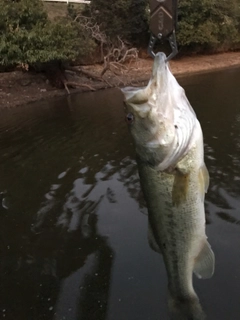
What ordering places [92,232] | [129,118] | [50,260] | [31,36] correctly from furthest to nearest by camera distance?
[31,36] < [92,232] < [50,260] < [129,118]

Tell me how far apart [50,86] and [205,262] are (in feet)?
78.5

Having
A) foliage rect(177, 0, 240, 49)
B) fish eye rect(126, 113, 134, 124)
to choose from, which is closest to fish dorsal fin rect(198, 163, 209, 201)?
fish eye rect(126, 113, 134, 124)

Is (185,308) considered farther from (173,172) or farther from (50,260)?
(50,260)

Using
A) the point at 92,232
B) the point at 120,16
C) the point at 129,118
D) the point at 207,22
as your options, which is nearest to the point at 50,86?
the point at 120,16

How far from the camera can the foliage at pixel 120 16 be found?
112ft

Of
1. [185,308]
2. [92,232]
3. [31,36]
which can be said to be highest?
[185,308]

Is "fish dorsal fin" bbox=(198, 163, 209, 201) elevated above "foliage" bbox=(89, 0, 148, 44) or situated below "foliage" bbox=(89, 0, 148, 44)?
above

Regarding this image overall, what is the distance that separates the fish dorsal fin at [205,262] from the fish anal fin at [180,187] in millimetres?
472

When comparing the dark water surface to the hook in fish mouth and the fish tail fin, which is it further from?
the hook in fish mouth

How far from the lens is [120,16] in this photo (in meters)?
34.9

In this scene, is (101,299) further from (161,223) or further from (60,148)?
(60,148)

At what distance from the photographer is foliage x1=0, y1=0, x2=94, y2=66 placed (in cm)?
2428

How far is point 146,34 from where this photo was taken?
3634 cm

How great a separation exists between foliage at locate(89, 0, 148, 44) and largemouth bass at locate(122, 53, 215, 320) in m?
32.8
